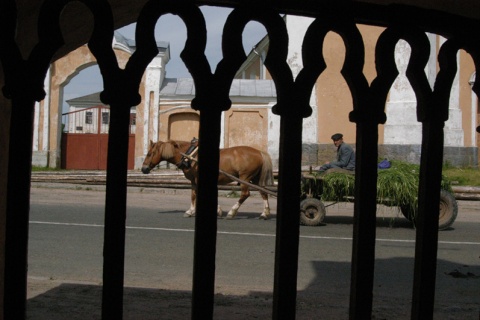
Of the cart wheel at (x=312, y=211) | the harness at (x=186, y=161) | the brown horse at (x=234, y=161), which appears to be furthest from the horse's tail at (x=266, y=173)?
the cart wheel at (x=312, y=211)

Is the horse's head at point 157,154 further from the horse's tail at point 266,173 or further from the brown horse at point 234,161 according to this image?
the horse's tail at point 266,173

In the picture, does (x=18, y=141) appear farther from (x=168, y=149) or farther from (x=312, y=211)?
(x=168, y=149)

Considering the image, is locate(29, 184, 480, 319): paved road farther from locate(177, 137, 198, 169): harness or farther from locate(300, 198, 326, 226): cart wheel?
locate(177, 137, 198, 169): harness

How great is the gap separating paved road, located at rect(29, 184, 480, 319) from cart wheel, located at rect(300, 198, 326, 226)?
150 mm

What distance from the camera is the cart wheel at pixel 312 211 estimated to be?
33.9 ft

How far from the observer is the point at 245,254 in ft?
24.2

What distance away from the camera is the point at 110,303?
1.34m

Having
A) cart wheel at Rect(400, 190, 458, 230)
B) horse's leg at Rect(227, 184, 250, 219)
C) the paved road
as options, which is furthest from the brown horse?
cart wheel at Rect(400, 190, 458, 230)

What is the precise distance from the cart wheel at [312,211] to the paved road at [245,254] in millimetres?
150

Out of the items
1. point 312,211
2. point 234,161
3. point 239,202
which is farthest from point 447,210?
point 234,161

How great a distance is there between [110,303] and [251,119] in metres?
19.2

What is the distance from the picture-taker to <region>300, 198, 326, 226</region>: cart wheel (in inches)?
407

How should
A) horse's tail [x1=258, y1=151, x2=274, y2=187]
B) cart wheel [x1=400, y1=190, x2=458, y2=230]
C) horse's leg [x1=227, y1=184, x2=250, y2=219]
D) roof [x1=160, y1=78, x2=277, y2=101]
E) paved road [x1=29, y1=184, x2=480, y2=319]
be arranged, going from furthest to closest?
roof [x1=160, y1=78, x2=277, y2=101] < horse's tail [x1=258, y1=151, x2=274, y2=187] < horse's leg [x1=227, y1=184, x2=250, y2=219] < cart wheel [x1=400, y1=190, x2=458, y2=230] < paved road [x1=29, y1=184, x2=480, y2=319]

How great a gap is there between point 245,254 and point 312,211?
3248mm
